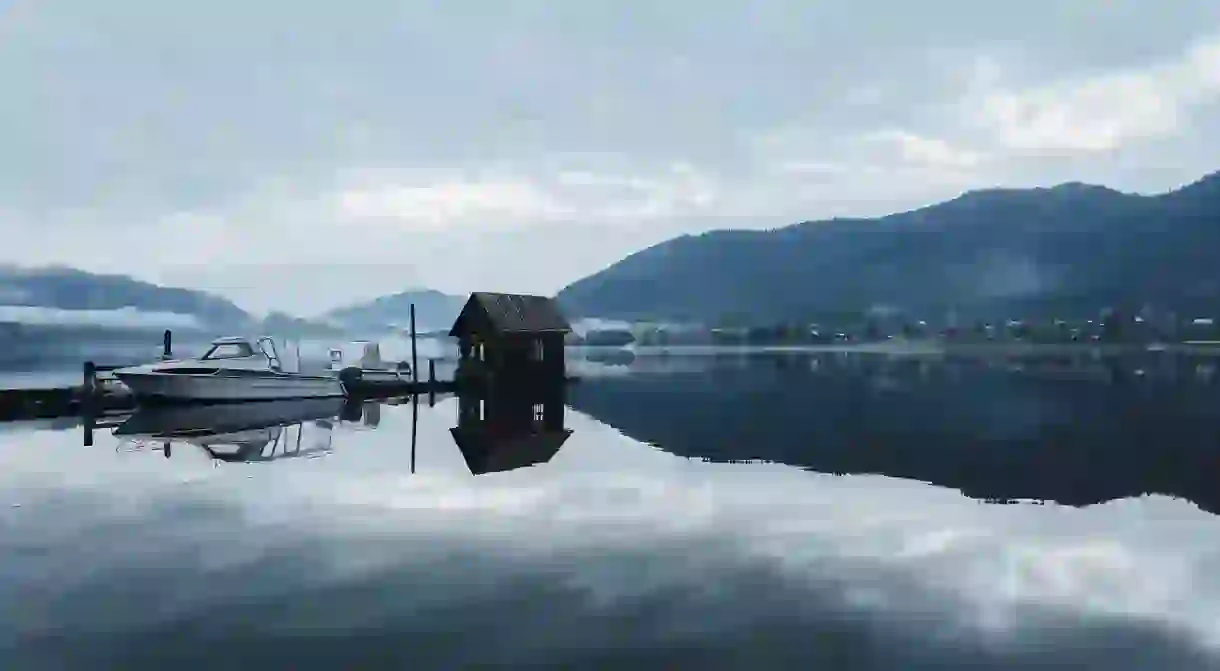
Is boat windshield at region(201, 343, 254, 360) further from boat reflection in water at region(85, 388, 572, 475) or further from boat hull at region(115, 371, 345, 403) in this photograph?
boat reflection in water at region(85, 388, 572, 475)

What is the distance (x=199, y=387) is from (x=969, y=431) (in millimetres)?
34354

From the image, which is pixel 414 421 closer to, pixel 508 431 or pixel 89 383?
pixel 508 431

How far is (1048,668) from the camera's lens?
31.4ft

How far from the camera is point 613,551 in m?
14.6

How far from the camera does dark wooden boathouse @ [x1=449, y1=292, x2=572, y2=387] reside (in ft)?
189

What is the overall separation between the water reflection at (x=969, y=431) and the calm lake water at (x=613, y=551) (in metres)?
0.24

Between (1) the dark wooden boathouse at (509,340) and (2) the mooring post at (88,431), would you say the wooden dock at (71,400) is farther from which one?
(1) the dark wooden boathouse at (509,340)

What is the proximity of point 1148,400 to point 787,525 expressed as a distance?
39.2 m

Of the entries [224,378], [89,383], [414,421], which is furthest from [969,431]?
[89,383]

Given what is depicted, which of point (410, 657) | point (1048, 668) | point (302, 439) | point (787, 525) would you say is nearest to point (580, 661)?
point (410, 657)

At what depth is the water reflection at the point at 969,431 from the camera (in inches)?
860

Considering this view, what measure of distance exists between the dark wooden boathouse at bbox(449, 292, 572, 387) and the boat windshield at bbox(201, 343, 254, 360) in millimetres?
14720

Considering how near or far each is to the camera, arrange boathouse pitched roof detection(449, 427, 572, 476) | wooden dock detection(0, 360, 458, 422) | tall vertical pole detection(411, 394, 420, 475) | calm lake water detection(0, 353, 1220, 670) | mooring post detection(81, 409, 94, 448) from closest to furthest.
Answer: calm lake water detection(0, 353, 1220, 670)
boathouse pitched roof detection(449, 427, 572, 476)
tall vertical pole detection(411, 394, 420, 475)
mooring post detection(81, 409, 94, 448)
wooden dock detection(0, 360, 458, 422)

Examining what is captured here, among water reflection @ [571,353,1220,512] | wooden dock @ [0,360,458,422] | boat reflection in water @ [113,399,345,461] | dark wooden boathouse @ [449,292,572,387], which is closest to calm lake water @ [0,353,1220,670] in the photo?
water reflection @ [571,353,1220,512]
